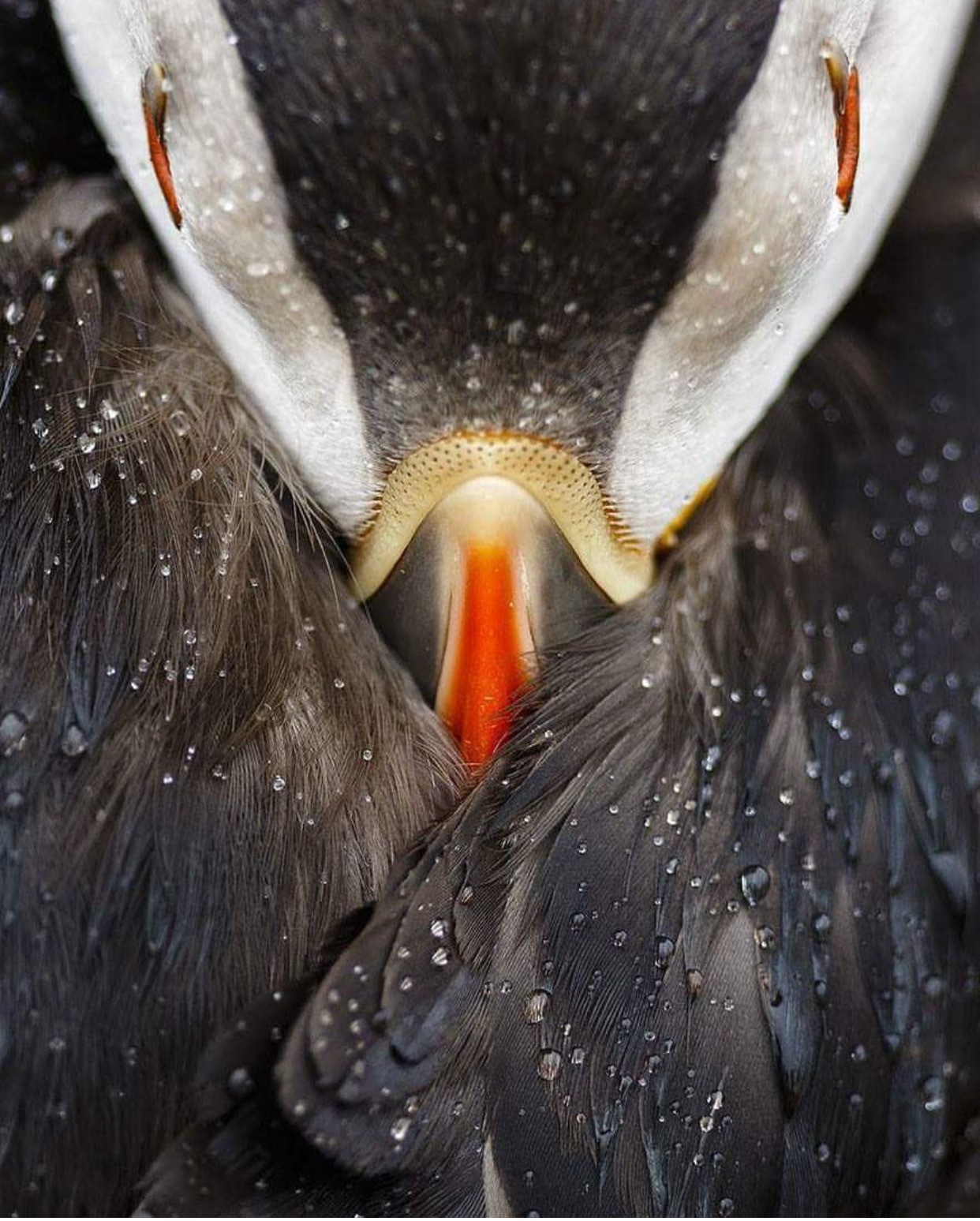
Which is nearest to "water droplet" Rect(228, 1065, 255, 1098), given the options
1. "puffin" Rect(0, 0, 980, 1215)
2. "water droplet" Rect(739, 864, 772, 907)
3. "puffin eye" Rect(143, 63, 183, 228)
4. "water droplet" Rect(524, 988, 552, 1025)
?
"puffin" Rect(0, 0, 980, 1215)

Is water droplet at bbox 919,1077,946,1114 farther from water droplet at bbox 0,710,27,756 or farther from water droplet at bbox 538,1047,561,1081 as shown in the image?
water droplet at bbox 0,710,27,756

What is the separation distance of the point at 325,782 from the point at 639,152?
346 millimetres

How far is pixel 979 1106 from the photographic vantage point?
0.88 meters

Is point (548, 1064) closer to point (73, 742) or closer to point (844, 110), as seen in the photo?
point (73, 742)

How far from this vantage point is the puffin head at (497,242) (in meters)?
0.69

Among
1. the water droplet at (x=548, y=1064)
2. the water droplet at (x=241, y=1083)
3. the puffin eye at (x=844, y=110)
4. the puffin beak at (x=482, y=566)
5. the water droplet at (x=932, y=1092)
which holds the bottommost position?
the water droplet at (x=932, y=1092)

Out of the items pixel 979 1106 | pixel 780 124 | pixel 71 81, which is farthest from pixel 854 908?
pixel 71 81

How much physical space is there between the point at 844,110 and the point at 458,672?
34 cm

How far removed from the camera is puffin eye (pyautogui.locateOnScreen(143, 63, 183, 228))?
2.57ft

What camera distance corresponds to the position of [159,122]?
0.79 m

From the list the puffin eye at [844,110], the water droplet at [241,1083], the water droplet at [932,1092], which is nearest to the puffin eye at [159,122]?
the puffin eye at [844,110]

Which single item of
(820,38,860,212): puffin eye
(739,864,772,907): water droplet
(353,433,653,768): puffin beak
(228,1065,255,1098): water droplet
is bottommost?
(739,864,772,907): water droplet

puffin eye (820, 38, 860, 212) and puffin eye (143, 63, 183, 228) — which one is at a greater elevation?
puffin eye (143, 63, 183, 228)

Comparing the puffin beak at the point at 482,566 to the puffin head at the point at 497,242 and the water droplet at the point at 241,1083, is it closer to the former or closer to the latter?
the puffin head at the point at 497,242
